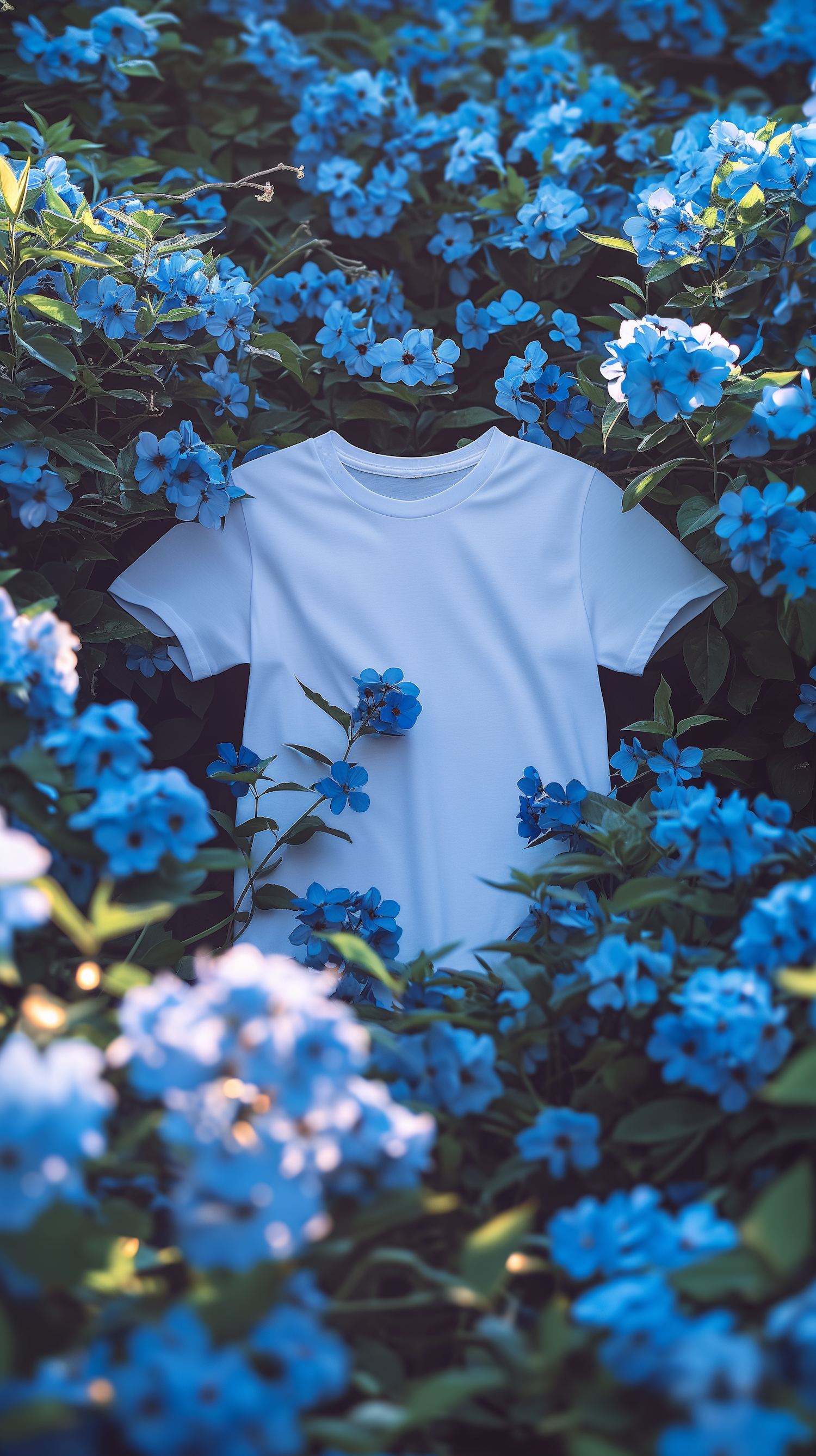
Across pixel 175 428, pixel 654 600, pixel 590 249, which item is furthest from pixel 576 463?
pixel 175 428

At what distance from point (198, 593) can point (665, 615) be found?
0.64 m

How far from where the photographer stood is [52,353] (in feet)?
3.86

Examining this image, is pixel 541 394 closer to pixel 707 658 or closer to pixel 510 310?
pixel 510 310

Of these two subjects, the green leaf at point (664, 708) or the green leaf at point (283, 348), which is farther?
the green leaf at point (283, 348)

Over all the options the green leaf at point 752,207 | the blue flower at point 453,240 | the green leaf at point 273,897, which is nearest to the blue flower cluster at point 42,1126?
the green leaf at point 273,897

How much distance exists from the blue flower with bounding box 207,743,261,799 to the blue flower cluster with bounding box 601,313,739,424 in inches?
25.7

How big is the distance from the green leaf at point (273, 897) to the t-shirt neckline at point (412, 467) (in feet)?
1.80

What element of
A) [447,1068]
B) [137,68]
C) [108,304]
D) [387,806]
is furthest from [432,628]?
[137,68]

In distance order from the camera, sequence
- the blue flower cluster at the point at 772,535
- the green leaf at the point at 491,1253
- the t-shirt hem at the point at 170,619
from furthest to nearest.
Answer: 1. the t-shirt hem at the point at 170,619
2. the blue flower cluster at the point at 772,535
3. the green leaf at the point at 491,1253

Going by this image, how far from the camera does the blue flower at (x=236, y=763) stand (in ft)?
4.17

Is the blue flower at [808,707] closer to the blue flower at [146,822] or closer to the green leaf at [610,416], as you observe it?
the green leaf at [610,416]

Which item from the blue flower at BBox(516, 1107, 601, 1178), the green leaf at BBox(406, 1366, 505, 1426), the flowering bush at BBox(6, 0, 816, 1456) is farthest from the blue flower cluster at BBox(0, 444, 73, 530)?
the green leaf at BBox(406, 1366, 505, 1426)

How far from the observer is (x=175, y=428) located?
1414 millimetres

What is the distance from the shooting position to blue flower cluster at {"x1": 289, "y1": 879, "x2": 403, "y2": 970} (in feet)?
4.00
